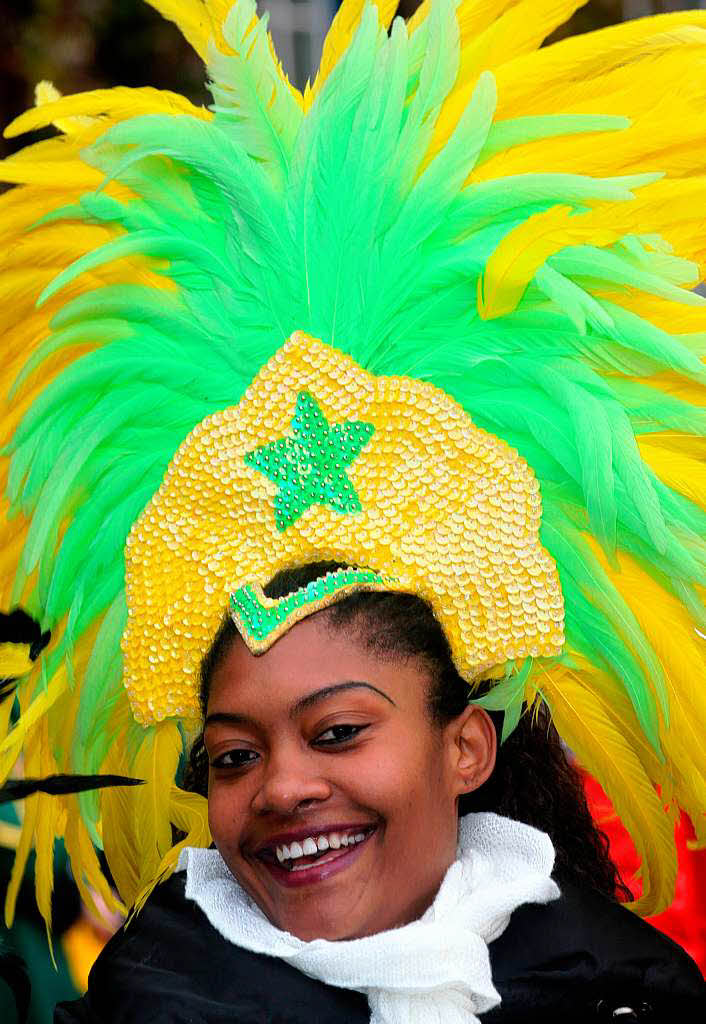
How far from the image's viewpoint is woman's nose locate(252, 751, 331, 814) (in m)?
2.12

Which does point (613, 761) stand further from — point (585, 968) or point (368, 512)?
point (368, 512)

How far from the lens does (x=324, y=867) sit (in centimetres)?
215

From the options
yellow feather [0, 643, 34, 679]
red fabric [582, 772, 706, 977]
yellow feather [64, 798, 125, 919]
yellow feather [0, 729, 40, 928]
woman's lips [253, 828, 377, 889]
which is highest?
yellow feather [0, 643, 34, 679]

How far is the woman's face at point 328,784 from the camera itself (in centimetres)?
214

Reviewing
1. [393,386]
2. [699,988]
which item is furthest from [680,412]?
[699,988]

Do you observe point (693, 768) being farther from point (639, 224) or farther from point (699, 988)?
point (639, 224)

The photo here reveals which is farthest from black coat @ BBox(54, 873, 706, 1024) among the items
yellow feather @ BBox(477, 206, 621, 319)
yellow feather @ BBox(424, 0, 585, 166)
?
yellow feather @ BBox(424, 0, 585, 166)

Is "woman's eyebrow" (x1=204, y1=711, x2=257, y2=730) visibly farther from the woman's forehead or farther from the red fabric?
the red fabric

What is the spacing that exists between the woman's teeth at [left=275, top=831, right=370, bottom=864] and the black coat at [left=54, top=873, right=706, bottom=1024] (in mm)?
161

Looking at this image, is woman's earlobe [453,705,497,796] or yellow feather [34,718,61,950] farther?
yellow feather [34,718,61,950]

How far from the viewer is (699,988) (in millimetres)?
2318

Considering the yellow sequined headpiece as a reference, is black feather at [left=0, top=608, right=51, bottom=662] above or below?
below

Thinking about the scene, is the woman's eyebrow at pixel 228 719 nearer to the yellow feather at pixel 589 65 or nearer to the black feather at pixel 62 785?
the black feather at pixel 62 785

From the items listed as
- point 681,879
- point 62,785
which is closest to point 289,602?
point 62,785
